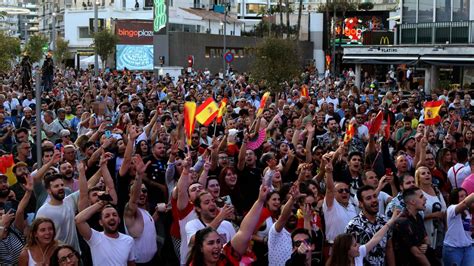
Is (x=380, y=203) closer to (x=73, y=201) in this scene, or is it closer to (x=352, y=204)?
(x=352, y=204)

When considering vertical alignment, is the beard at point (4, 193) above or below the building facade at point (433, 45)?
below

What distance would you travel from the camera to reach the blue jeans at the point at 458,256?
7.82 metres

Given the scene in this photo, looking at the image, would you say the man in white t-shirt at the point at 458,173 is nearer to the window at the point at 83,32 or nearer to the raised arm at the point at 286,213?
the raised arm at the point at 286,213

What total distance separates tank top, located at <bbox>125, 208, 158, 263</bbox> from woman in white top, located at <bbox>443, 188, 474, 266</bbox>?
9.84ft

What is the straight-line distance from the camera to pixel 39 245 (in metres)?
6.31

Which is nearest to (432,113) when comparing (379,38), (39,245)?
(39,245)

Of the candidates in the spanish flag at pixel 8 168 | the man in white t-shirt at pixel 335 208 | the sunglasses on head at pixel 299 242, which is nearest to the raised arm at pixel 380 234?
the sunglasses on head at pixel 299 242

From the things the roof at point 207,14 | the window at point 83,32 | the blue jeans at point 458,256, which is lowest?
the blue jeans at point 458,256

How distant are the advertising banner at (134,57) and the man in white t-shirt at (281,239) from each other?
47.4 metres

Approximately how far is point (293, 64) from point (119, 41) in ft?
104

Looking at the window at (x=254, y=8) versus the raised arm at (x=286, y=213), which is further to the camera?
the window at (x=254, y=8)

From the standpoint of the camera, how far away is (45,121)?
47.3ft

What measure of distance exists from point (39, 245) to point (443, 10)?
2651cm

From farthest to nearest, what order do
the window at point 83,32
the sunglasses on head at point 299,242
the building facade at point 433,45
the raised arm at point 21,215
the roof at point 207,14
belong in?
the window at point 83,32 → the roof at point 207,14 → the building facade at point 433,45 → the raised arm at point 21,215 → the sunglasses on head at point 299,242
